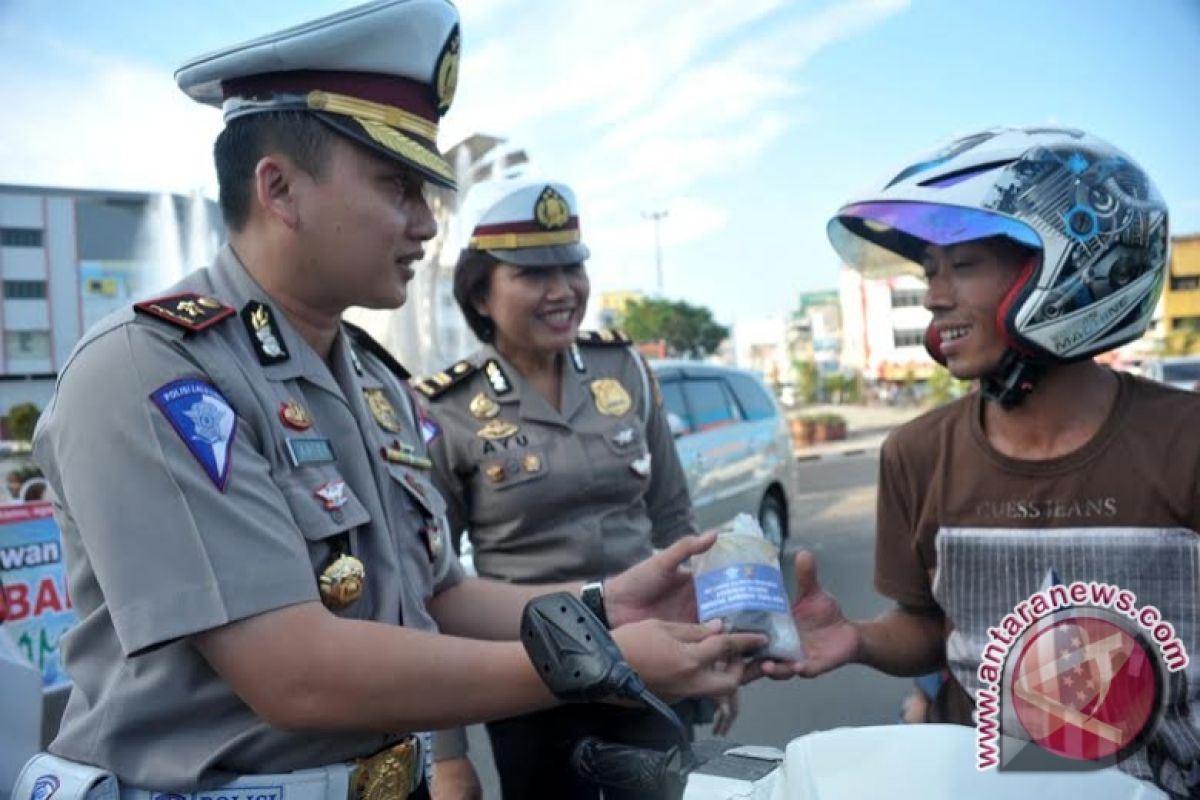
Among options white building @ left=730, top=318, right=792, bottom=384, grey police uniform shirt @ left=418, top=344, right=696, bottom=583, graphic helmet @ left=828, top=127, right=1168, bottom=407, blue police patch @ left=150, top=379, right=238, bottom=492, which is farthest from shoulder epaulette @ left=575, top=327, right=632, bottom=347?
white building @ left=730, top=318, right=792, bottom=384

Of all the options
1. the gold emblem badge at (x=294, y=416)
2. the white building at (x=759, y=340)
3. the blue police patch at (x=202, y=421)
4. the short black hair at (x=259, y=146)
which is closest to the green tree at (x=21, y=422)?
the short black hair at (x=259, y=146)

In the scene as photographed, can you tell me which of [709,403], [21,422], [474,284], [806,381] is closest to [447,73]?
[474,284]

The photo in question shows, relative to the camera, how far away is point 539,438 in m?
2.59

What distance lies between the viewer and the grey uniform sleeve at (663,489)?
9.39 ft

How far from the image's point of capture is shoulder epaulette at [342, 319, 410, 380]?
196 cm

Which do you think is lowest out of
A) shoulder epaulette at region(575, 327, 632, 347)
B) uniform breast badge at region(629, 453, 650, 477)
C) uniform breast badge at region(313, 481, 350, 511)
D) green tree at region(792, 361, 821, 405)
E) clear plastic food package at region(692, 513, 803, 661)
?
clear plastic food package at region(692, 513, 803, 661)

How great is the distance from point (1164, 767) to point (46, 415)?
1.71 metres

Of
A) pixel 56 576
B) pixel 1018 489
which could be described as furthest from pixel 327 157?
pixel 56 576

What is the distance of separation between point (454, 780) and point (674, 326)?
162 ft

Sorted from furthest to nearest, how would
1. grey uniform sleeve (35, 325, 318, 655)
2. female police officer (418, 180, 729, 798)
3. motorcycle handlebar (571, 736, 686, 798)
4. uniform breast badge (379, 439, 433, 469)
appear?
female police officer (418, 180, 729, 798), uniform breast badge (379, 439, 433, 469), grey uniform sleeve (35, 325, 318, 655), motorcycle handlebar (571, 736, 686, 798)

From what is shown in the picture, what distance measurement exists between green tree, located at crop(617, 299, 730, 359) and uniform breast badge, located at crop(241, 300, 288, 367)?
159 feet

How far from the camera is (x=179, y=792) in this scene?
4.32 ft

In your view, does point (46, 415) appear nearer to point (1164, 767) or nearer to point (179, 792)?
point (179, 792)

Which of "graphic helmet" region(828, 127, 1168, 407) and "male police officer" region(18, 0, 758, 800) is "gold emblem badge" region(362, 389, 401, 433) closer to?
"male police officer" region(18, 0, 758, 800)
